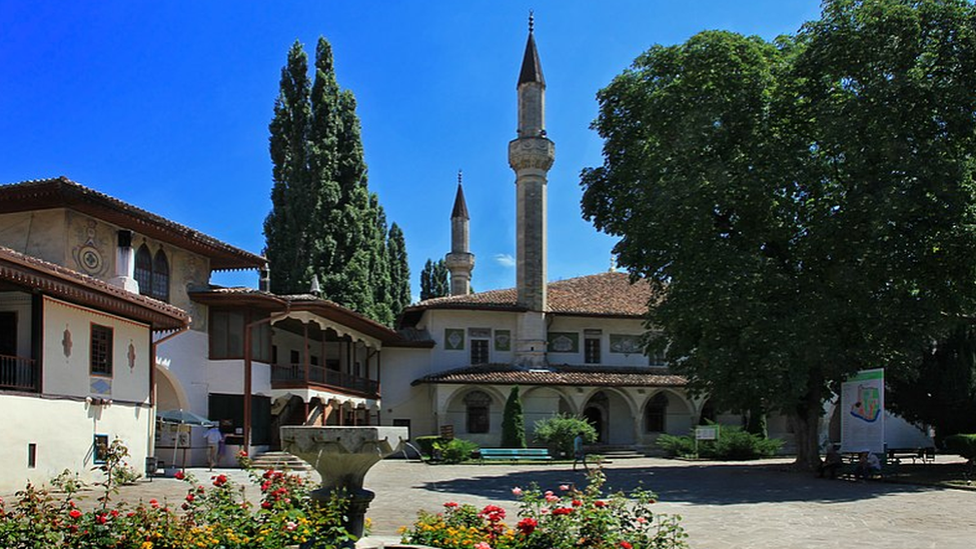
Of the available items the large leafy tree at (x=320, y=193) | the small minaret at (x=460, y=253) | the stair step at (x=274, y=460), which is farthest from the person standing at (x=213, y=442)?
the small minaret at (x=460, y=253)

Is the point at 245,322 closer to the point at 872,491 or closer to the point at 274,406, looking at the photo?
the point at 274,406

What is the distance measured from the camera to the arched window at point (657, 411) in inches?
1480

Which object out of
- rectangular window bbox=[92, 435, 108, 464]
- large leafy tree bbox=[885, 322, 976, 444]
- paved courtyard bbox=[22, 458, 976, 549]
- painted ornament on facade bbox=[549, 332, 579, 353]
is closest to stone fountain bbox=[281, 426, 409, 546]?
paved courtyard bbox=[22, 458, 976, 549]

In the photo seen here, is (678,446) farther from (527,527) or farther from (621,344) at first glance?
(527,527)

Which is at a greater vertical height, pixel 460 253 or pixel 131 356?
pixel 460 253

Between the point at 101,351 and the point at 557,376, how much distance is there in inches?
811

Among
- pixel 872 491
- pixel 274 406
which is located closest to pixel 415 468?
pixel 274 406

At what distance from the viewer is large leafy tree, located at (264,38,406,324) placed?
111 ft

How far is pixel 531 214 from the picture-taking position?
3616 cm

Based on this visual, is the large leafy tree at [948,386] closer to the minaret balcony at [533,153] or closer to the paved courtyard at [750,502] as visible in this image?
the paved courtyard at [750,502]

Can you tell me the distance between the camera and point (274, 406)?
26.4 metres

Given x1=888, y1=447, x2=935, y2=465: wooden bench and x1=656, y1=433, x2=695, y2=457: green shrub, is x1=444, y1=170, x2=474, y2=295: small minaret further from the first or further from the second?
x1=888, y1=447, x2=935, y2=465: wooden bench

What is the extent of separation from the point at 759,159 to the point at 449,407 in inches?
714

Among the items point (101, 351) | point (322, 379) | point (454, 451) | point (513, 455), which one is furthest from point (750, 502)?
point (322, 379)
